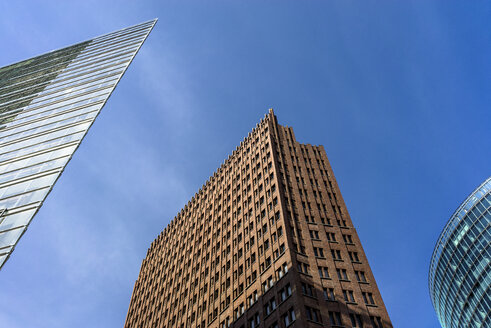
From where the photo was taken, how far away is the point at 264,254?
60.3m

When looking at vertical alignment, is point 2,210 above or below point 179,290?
below

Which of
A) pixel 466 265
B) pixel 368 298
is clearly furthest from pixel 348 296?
pixel 466 265

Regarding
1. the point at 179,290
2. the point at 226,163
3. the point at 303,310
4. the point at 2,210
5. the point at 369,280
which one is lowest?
the point at 2,210

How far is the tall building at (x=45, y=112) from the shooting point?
27.4 m

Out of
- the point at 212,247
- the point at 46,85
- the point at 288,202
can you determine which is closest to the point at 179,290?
the point at 212,247

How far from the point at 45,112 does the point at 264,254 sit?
118ft

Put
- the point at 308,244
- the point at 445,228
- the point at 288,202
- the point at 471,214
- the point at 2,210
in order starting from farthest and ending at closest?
the point at 445,228, the point at 471,214, the point at 288,202, the point at 308,244, the point at 2,210

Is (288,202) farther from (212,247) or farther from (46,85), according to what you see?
(46,85)

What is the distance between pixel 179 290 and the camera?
77.9 metres

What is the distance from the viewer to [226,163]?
325 feet

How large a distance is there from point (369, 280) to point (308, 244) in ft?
32.6

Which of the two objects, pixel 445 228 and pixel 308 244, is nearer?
pixel 308 244

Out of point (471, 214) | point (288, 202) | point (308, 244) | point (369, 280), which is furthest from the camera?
point (471, 214)

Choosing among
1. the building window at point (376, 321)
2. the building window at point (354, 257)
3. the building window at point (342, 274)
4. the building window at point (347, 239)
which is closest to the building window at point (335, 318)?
the building window at point (376, 321)
